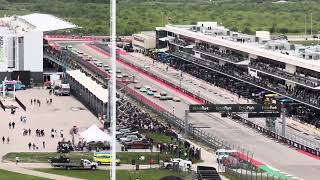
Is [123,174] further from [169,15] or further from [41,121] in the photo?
[169,15]

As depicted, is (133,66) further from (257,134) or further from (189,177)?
(189,177)

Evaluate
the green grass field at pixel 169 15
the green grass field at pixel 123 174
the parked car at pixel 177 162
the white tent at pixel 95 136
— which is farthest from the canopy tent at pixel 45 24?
the parked car at pixel 177 162

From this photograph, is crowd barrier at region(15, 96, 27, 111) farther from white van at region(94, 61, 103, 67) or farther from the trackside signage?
white van at region(94, 61, 103, 67)

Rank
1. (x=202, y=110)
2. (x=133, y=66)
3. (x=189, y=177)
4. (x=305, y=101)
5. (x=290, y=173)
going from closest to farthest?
(x=189, y=177) < (x=290, y=173) < (x=202, y=110) < (x=305, y=101) < (x=133, y=66)

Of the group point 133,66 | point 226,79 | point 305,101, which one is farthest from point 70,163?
point 133,66

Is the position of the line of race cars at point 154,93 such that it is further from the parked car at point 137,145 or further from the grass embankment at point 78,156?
the grass embankment at point 78,156

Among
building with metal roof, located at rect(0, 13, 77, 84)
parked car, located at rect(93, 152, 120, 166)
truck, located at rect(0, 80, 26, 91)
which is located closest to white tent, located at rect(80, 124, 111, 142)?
parked car, located at rect(93, 152, 120, 166)
